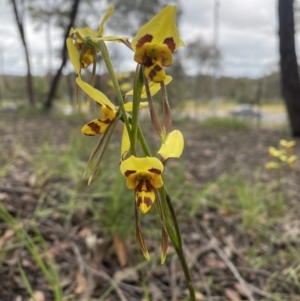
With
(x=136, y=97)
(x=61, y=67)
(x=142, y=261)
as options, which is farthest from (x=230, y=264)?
(x=61, y=67)

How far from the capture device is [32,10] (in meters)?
11.6

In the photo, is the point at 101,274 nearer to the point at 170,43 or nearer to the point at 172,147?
the point at 172,147

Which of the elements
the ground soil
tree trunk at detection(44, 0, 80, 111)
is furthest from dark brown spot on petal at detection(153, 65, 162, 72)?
tree trunk at detection(44, 0, 80, 111)

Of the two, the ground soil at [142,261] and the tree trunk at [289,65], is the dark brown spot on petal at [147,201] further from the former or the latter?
the tree trunk at [289,65]

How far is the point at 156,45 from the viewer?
0.59 metres

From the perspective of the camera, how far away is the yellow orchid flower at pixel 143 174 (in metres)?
0.62

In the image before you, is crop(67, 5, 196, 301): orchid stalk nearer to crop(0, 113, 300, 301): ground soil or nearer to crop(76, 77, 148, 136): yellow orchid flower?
crop(76, 77, 148, 136): yellow orchid flower

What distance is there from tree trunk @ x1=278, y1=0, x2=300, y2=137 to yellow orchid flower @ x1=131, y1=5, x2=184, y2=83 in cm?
561

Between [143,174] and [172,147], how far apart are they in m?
0.08

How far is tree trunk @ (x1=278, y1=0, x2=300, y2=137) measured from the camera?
5.62m

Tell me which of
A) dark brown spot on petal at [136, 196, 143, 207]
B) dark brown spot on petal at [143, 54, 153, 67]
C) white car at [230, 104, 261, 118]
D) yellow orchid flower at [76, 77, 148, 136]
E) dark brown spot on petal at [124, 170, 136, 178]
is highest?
dark brown spot on petal at [143, 54, 153, 67]

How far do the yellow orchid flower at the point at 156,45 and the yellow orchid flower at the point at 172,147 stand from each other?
123 mm

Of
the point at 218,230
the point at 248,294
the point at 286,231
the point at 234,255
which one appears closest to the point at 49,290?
the point at 248,294

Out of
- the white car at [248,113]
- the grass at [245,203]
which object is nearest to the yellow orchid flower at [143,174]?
the grass at [245,203]
